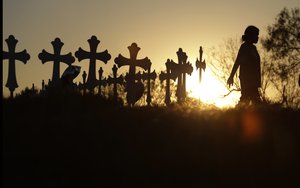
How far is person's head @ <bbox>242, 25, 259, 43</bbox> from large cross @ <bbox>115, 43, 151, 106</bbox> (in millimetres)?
9278

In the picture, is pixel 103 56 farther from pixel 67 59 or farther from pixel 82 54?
pixel 67 59

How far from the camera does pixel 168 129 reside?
13570mm

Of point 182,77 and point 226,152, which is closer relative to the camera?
point 226,152

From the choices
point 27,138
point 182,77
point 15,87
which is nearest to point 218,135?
point 27,138

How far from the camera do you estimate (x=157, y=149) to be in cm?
1307

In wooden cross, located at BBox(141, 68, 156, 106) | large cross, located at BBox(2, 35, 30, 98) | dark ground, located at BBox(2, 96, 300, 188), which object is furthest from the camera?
wooden cross, located at BBox(141, 68, 156, 106)

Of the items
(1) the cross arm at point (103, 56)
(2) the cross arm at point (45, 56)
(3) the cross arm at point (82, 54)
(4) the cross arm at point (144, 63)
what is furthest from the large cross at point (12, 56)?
(4) the cross arm at point (144, 63)

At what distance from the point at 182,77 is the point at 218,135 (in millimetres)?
21102

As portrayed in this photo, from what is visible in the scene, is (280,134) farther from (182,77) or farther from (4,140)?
(182,77)

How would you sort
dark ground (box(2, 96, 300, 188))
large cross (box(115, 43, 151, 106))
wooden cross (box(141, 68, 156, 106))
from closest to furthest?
dark ground (box(2, 96, 300, 188)) < large cross (box(115, 43, 151, 106)) < wooden cross (box(141, 68, 156, 106))

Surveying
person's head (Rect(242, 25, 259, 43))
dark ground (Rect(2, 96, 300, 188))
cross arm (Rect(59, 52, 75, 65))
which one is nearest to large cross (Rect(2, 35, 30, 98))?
cross arm (Rect(59, 52, 75, 65))

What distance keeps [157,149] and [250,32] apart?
4.50m

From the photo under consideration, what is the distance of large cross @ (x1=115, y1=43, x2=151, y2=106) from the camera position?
25.6 metres

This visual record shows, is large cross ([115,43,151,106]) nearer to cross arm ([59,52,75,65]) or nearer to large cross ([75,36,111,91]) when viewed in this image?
large cross ([75,36,111,91])
